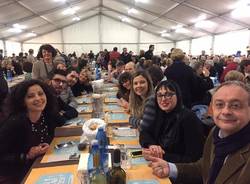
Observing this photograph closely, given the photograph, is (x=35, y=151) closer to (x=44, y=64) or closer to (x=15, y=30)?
(x=44, y=64)

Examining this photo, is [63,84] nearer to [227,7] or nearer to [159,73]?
[159,73]

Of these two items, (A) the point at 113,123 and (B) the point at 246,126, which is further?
(A) the point at 113,123

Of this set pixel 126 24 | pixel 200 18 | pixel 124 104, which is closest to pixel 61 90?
pixel 124 104

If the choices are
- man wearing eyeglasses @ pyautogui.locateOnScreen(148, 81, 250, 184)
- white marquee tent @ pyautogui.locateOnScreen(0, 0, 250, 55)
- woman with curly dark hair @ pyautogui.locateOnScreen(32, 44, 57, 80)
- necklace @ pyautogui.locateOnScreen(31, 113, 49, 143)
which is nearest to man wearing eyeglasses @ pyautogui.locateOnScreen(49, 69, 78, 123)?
necklace @ pyautogui.locateOnScreen(31, 113, 49, 143)

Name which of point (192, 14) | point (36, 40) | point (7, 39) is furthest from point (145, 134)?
point (36, 40)

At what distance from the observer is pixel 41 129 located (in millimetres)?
2156

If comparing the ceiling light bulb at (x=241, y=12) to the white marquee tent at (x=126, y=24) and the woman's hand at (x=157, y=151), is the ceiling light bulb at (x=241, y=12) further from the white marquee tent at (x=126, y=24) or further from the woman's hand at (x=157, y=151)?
the woman's hand at (x=157, y=151)

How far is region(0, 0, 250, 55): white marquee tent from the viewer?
10492 millimetres

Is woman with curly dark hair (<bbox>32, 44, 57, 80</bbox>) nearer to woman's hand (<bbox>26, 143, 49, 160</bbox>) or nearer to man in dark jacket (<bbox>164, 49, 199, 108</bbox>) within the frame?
man in dark jacket (<bbox>164, 49, 199, 108</bbox>)

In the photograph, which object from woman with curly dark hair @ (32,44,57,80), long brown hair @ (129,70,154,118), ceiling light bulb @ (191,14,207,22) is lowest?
long brown hair @ (129,70,154,118)

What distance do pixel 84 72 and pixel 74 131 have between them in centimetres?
229

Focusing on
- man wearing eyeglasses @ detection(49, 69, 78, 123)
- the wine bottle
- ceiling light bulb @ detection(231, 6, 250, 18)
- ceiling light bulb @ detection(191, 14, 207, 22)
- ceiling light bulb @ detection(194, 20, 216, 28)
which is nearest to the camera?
the wine bottle

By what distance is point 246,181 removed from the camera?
1022mm

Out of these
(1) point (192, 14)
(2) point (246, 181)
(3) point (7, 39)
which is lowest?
(2) point (246, 181)
